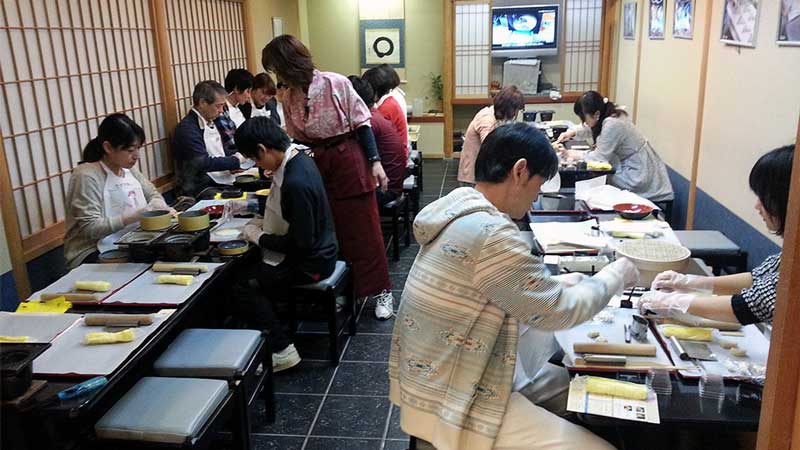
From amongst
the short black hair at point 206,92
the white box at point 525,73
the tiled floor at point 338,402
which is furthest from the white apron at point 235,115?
the white box at point 525,73

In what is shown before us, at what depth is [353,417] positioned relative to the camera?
109 inches

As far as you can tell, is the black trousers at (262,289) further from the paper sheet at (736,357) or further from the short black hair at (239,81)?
the short black hair at (239,81)

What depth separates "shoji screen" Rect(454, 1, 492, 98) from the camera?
779cm

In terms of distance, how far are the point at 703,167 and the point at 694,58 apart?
777mm

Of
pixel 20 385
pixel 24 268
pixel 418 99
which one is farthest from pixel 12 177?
pixel 418 99

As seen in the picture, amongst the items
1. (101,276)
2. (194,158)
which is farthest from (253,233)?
(194,158)

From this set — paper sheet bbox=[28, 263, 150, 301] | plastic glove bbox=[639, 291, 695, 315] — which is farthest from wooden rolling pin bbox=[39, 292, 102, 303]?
plastic glove bbox=[639, 291, 695, 315]

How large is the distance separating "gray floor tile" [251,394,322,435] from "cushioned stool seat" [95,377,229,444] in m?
0.61

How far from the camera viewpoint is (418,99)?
8250 mm

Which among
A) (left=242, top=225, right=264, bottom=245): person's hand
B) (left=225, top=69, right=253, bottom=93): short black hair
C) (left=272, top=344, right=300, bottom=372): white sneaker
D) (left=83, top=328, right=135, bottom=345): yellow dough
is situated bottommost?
(left=272, top=344, right=300, bottom=372): white sneaker

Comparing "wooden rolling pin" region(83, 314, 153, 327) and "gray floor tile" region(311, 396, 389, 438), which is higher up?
"wooden rolling pin" region(83, 314, 153, 327)

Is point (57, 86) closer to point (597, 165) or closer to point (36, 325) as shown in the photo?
point (36, 325)

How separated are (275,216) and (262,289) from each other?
36cm

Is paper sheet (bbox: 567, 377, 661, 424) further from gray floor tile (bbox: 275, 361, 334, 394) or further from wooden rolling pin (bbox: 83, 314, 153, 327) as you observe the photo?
gray floor tile (bbox: 275, 361, 334, 394)
